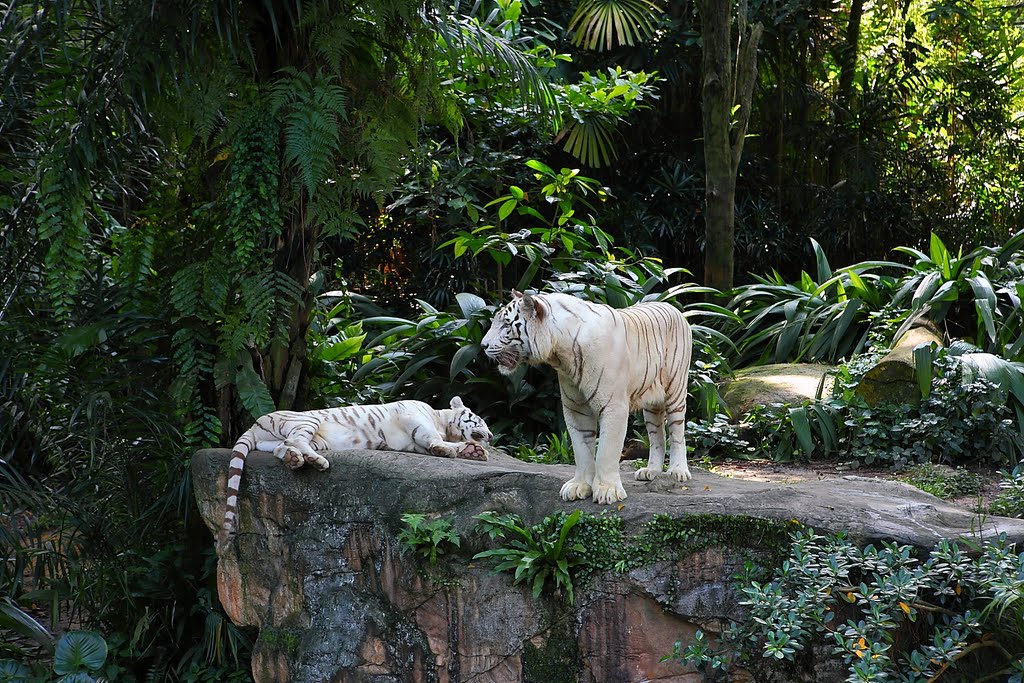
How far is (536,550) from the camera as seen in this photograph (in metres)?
4.41

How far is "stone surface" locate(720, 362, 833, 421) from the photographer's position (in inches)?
291

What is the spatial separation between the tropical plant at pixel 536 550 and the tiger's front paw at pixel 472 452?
3.15 feet

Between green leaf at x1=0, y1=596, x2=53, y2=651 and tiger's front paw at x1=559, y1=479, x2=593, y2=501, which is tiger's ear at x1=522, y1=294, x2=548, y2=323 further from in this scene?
green leaf at x1=0, y1=596, x2=53, y2=651

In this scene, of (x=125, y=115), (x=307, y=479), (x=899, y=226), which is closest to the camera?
(x=307, y=479)

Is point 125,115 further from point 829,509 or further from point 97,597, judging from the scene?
point 829,509

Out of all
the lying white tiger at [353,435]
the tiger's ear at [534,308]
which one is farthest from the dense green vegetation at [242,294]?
the tiger's ear at [534,308]

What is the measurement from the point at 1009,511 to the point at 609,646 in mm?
2458

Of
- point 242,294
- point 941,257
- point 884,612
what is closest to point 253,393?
point 242,294

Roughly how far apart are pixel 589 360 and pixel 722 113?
5.32 meters

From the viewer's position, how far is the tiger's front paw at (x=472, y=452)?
5508mm

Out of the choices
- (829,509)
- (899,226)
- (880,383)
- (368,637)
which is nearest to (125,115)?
(368,637)

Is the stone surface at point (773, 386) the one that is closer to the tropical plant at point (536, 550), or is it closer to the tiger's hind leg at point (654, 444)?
the tiger's hind leg at point (654, 444)

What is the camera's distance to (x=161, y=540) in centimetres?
575

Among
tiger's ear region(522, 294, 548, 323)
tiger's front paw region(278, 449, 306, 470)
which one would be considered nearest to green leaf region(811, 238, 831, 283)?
tiger's ear region(522, 294, 548, 323)
